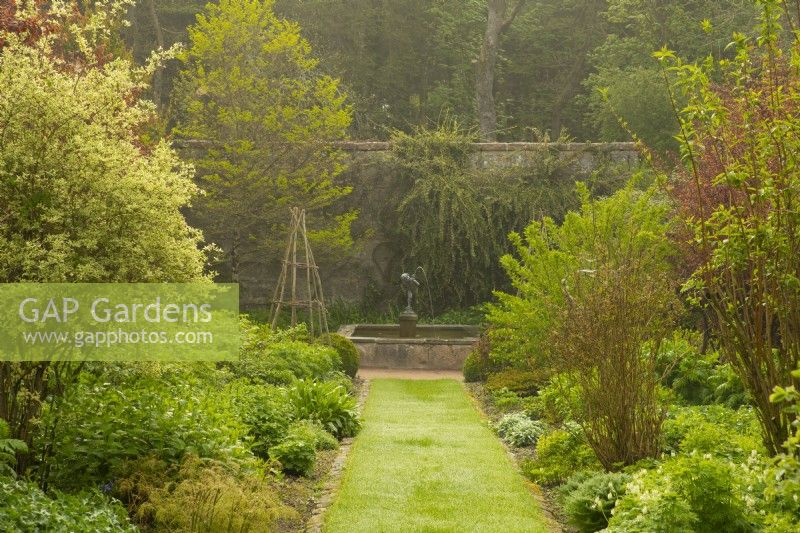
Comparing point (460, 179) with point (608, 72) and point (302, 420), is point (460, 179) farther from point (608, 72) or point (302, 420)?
point (302, 420)

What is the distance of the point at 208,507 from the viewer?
5.88m

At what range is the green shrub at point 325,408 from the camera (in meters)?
10.4

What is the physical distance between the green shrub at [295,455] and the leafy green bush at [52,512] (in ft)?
7.92

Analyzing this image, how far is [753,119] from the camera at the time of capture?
6.35m

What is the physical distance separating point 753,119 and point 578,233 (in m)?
6.63

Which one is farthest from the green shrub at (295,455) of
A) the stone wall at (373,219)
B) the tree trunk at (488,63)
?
the tree trunk at (488,63)

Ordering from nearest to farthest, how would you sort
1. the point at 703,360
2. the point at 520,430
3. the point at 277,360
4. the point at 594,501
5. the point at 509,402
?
the point at 594,501 → the point at 520,430 → the point at 703,360 → the point at 277,360 → the point at 509,402

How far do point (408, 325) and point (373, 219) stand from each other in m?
4.98

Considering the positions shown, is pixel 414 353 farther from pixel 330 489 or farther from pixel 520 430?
pixel 330 489

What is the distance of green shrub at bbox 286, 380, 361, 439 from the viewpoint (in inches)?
408

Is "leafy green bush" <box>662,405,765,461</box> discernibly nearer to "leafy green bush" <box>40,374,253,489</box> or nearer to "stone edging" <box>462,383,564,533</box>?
"stone edging" <box>462,383,564,533</box>

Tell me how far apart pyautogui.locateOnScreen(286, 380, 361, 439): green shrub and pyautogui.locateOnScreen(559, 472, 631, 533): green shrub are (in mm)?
4033

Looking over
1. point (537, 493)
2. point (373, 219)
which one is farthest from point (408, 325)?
point (537, 493)

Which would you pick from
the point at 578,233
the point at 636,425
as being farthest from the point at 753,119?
the point at 578,233
